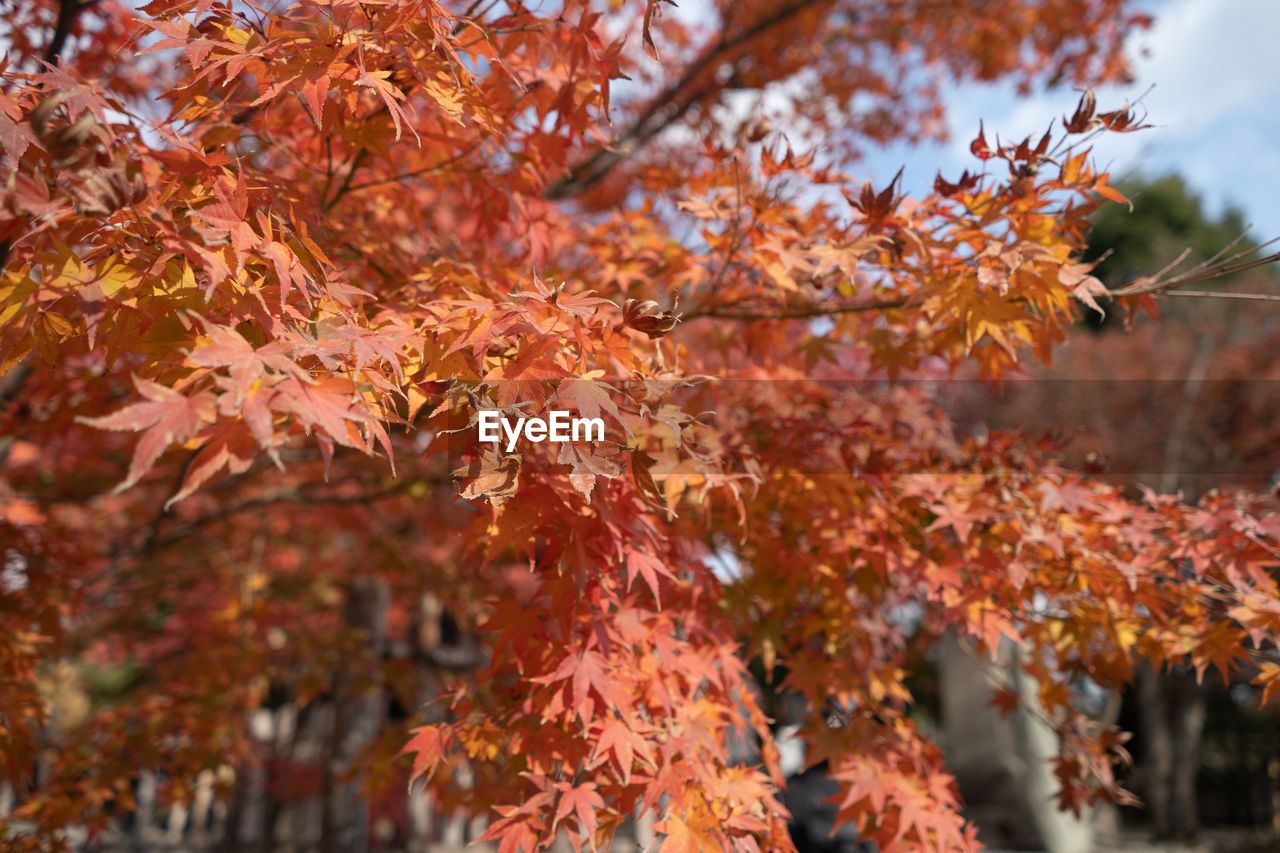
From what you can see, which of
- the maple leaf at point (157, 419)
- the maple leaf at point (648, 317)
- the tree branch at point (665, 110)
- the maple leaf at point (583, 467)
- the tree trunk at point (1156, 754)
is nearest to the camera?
the maple leaf at point (157, 419)

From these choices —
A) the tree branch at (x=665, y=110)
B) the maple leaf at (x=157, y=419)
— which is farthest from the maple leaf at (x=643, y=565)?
the tree branch at (x=665, y=110)

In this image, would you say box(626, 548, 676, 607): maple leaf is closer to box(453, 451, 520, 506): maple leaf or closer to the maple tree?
the maple tree

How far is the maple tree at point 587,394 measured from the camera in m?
1.57

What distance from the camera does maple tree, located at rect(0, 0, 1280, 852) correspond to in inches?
61.7

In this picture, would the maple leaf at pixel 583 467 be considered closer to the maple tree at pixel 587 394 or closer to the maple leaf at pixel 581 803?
the maple tree at pixel 587 394

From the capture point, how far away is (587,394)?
1602mm

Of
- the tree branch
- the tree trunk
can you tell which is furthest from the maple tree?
the tree trunk

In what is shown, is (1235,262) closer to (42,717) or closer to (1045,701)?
(1045,701)

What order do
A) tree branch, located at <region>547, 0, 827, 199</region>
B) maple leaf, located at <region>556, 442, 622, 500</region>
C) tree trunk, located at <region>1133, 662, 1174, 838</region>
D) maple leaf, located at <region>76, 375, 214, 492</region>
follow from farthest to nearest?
tree trunk, located at <region>1133, 662, 1174, 838</region>, tree branch, located at <region>547, 0, 827, 199</region>, maple leaf, located at <region>556, 442, 622, 500</region>, maple leaf, located at <region>76, 375, 214, 492</region>

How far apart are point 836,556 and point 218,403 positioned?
2.33m

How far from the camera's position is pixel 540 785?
81.6 inches

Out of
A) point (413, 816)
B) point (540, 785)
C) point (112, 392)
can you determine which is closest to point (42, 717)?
point (112, 392)

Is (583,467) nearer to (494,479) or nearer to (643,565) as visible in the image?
(494,479)

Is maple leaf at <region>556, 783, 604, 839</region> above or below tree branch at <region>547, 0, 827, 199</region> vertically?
below
